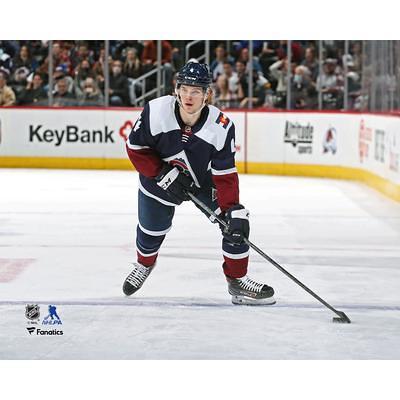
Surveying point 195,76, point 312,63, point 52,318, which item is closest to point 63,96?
point 312,63

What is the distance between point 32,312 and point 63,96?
33.4 ft

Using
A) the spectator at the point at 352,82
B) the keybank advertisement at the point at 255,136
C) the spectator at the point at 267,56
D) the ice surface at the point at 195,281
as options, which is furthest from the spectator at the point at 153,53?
the ice surface at the point at 195,281

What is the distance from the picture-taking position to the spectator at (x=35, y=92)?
14.8 metres

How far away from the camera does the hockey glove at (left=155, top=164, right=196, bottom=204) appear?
199 inches

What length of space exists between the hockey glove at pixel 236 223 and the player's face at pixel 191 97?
49 cm

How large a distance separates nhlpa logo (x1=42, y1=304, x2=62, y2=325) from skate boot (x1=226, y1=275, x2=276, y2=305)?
923 mm

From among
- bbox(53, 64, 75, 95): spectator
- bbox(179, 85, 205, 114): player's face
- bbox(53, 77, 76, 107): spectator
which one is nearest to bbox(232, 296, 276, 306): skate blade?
bbox(179, 85, 205, 114): player's face

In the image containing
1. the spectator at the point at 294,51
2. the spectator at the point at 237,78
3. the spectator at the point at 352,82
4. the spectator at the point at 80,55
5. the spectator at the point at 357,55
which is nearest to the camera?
the spectator at the point at 357,55

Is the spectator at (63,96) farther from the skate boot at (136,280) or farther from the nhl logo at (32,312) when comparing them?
the nhl logo at (32,312)

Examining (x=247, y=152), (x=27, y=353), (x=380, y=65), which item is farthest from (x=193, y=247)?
(x=247, y=152)

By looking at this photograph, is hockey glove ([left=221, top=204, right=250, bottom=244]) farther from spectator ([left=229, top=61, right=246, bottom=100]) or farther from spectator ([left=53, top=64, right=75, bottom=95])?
spectator ([left=53, top=64, right=75, bottom=95])
